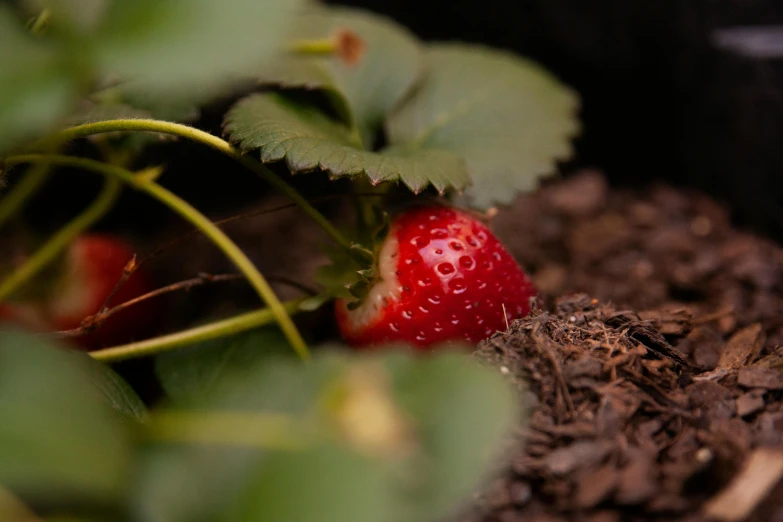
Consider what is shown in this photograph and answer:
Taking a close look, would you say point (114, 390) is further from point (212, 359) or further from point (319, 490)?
point (319, 490)

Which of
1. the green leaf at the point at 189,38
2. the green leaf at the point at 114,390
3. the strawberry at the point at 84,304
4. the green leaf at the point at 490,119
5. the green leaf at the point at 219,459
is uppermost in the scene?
the green leaf at the point at 189,38

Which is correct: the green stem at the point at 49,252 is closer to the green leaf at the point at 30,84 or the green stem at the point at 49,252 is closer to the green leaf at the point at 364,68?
the green leaf at the point at 364,68

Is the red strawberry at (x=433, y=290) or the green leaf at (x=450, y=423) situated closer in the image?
the green leaf at (x=450, y=423)

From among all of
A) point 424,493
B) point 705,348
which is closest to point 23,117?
point 424,493

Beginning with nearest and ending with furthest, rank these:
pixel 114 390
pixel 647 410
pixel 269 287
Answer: pixel 647 410, pixel 114 390, pixel 269 287

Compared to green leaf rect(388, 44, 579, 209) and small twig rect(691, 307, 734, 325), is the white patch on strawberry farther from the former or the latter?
small twig rect(691, 307, 734, 325)

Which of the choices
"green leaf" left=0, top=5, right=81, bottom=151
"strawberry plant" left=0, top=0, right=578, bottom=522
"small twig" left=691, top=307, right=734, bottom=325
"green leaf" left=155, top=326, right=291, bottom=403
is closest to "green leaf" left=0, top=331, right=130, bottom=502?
"strawberry plant" left=0, top=0, right=578, bottom=522

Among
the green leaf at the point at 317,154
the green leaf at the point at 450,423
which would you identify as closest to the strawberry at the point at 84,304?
the green leaf at the point at 317,154

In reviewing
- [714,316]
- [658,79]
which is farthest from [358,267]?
[658,79]
